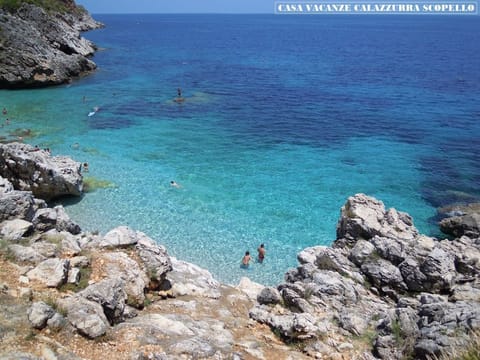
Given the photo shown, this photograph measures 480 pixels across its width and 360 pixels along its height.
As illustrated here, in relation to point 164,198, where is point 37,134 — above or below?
above

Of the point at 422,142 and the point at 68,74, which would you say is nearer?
the point at 422,142

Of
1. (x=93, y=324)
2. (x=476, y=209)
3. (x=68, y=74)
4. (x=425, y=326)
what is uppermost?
(x=68, y=74)

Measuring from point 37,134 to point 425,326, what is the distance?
42547 millimetres

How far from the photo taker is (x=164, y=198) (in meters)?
31.8

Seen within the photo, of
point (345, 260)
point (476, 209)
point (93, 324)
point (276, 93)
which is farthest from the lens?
point (276, 93)

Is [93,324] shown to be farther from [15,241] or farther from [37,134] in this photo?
[37,134]

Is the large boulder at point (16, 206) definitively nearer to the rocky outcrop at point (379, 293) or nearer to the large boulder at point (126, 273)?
the large boulder at point (126, 273)

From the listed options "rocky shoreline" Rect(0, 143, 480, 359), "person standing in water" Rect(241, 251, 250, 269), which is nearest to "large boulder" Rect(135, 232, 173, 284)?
"rocky shoreline" Rect(0, 143, 480, 359)

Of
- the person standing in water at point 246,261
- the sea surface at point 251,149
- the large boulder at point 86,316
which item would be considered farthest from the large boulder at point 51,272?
the person standing in water at point 246,261

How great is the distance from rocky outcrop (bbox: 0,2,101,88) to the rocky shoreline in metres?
50.1

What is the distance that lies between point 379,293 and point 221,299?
7140mm

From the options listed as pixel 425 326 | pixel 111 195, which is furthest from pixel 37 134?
pixel 425 326

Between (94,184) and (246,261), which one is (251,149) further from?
(246,261)

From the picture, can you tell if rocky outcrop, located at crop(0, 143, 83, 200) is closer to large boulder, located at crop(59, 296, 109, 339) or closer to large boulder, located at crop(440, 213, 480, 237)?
large boulder, located at crop(59, 296, 109, 339)
